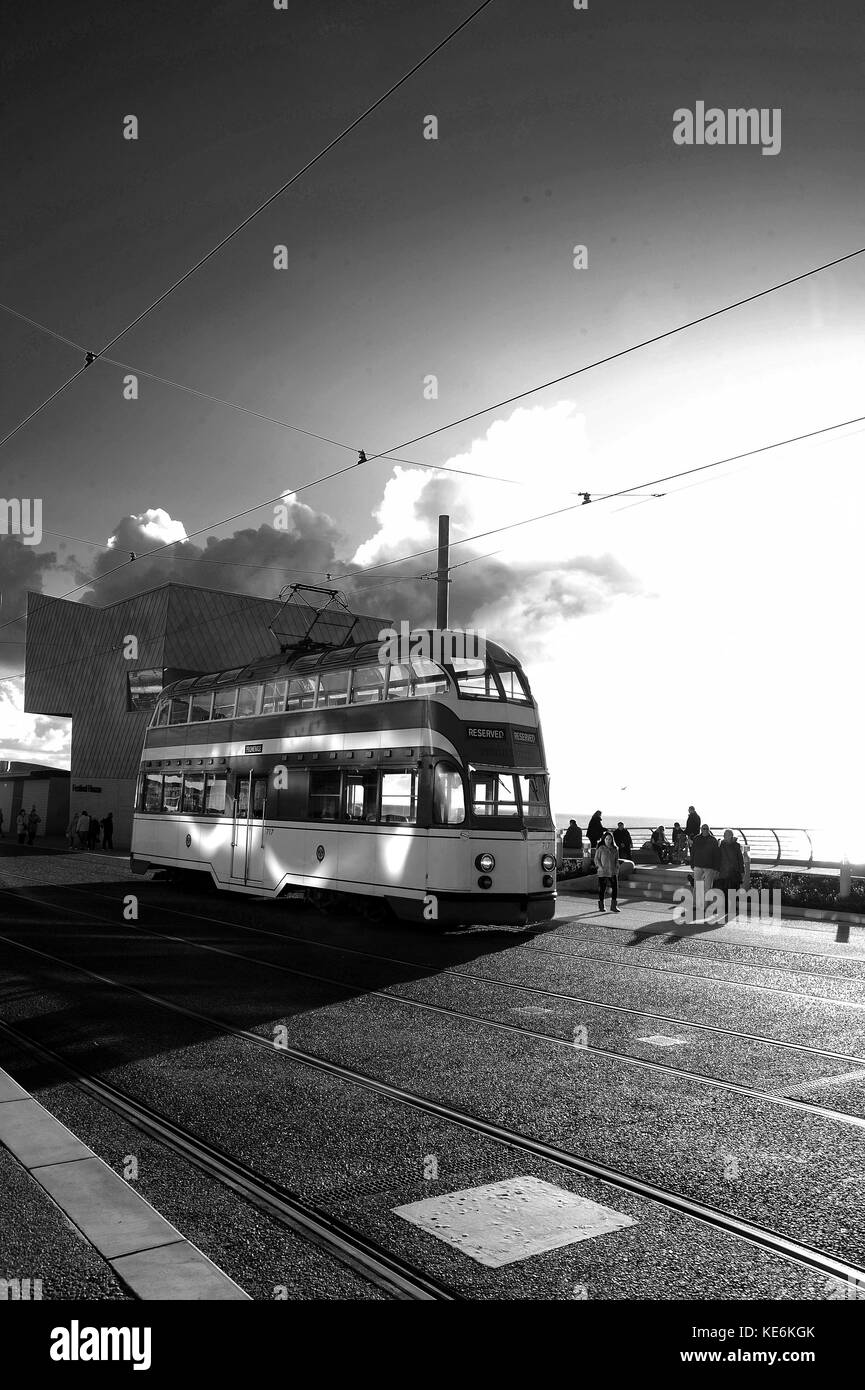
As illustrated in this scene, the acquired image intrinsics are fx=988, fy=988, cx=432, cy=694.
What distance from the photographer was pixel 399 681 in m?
16.1

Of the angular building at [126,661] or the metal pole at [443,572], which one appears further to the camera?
the angular building at [126,661]

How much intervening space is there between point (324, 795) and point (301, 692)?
2.25 metres

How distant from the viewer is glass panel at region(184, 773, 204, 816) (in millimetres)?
21547

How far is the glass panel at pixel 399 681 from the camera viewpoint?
15.9 metres

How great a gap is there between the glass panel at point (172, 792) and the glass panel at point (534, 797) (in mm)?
9886

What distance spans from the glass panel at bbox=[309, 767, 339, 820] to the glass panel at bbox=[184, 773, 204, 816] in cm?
481

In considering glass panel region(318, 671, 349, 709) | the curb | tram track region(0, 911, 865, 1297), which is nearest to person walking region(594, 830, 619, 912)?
glass panel region(318, 671, 349, 709)

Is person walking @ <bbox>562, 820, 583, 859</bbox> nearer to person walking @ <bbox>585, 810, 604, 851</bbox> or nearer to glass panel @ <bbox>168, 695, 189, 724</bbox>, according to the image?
person walking @ <bbox>585, 810, 604, 851</bbox>

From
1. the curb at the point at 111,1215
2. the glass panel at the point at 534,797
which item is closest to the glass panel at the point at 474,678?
the glass panel at the point at 534,797

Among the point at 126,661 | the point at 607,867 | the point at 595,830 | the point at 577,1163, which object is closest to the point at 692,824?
Result: the point at 595,830

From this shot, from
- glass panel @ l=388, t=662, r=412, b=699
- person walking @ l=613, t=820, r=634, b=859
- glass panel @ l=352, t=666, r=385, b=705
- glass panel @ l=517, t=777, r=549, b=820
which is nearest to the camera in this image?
glass panel @ l=517, t=777, r=549, b=820

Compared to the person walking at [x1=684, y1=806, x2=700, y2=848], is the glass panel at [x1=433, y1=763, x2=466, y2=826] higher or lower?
higher

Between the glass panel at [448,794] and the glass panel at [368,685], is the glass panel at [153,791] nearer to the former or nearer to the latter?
the glass panel at [368,685]

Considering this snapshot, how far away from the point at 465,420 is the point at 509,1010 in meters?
10.7
